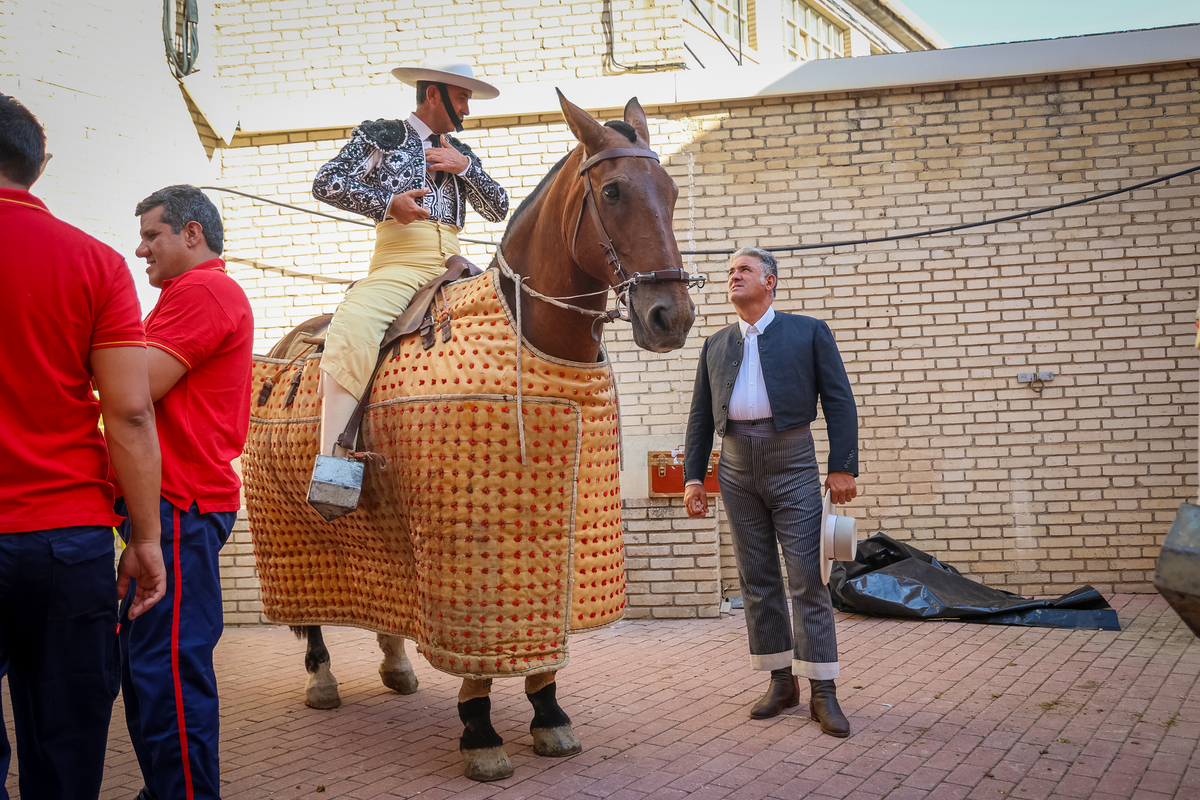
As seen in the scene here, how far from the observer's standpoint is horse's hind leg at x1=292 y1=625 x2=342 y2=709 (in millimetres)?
4734

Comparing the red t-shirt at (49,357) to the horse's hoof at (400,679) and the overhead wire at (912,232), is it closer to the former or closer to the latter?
the horse's hoof at (400,679)

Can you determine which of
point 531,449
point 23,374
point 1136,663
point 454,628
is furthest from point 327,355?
point 1136,663

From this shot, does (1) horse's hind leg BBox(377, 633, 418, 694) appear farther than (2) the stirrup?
Yes

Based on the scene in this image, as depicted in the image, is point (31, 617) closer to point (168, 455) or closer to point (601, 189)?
point (168, 455)

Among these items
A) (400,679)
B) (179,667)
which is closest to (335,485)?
(179,667)

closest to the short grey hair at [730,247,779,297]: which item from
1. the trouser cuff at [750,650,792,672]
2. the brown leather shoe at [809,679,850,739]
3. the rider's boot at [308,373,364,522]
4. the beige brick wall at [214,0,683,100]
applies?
the trouser cuff at [750,650,792,672]

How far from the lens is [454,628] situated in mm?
3426

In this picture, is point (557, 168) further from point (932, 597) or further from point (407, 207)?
point (932, 597)

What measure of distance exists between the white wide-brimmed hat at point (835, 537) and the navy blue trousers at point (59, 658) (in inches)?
114

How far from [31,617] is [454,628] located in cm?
158

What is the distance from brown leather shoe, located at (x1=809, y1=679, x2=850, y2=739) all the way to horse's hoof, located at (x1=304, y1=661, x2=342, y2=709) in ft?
7.98

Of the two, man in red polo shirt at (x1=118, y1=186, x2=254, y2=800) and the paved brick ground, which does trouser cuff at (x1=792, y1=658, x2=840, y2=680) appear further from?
man in red polo shirt at (x1=118, y1=186, x2=254, y2=800)

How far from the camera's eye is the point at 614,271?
323 cm

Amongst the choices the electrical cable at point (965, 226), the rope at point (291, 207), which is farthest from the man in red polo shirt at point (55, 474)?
the electrical cable at point (965, 226)
